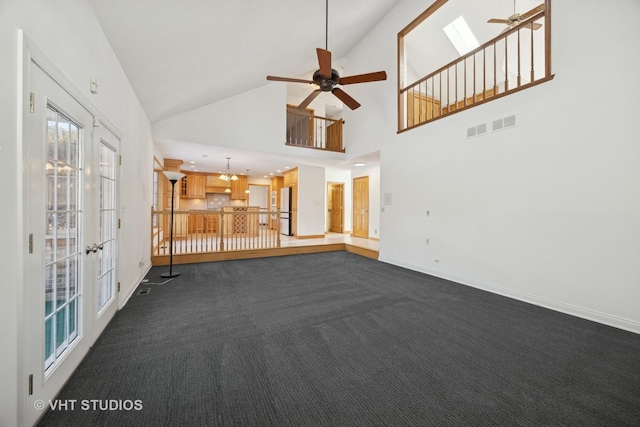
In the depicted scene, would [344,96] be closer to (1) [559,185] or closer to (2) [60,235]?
(1) [559,185]

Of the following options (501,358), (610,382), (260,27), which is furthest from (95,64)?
(610,382)

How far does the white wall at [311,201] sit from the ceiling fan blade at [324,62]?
479cm

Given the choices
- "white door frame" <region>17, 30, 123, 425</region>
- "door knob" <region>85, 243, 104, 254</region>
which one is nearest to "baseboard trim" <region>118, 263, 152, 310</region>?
"door knob" <region>85, 243, 104, 254</region>

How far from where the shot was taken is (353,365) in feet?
6.27

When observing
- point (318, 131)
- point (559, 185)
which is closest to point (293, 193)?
point (318, 131)

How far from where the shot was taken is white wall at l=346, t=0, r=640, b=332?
8.46 ft

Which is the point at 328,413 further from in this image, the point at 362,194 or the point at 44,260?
the point at 362,194

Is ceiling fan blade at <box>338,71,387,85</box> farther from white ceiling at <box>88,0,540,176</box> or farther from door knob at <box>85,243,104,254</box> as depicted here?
door knob at <box>85,243,104,254</box>

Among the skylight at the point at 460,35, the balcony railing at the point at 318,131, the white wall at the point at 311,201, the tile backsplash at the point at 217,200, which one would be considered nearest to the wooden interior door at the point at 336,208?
the white wall at the point at 311,201

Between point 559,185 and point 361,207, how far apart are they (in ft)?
19.0

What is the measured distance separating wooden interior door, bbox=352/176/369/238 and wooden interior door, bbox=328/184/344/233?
1.00 meters

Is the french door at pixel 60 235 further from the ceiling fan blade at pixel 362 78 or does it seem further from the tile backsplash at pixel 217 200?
the tile backsplash at pixel 217 200

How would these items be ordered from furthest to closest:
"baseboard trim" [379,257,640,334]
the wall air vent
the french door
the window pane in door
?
the wall air vent → "baseboard trim" [379,257,640,334] → the window pane in door → the french door

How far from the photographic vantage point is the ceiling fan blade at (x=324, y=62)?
3.08 meters
